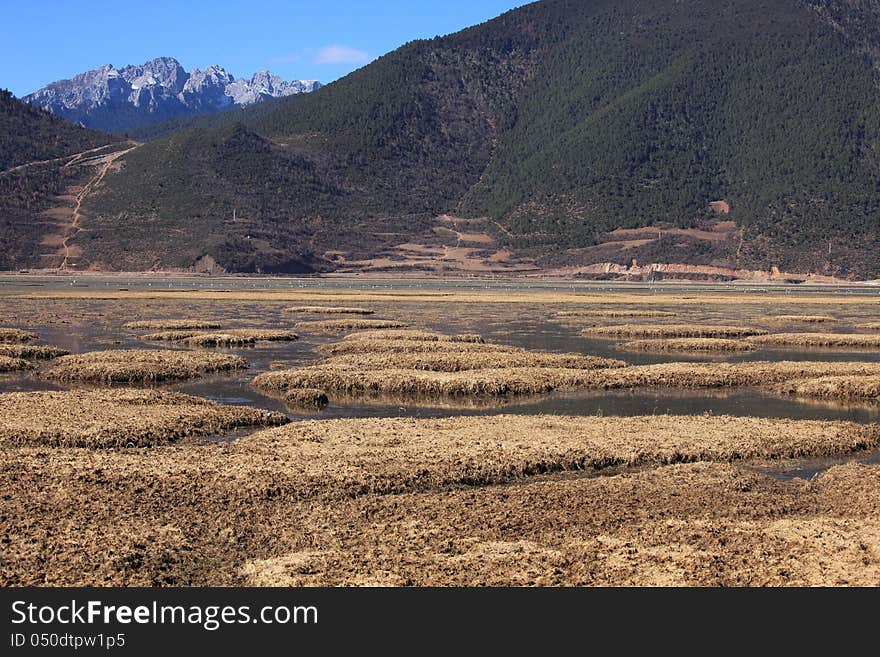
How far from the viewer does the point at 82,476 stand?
19859mm

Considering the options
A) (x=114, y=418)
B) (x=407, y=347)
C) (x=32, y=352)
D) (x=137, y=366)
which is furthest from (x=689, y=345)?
(x=114, y=418)

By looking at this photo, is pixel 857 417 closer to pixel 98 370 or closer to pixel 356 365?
pixel 356 365

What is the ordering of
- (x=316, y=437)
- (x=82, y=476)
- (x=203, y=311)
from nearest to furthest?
(x=82, y=476) → (x=316, y=437) → (x=203, y=311)

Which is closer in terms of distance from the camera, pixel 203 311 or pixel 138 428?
pixel 138 428

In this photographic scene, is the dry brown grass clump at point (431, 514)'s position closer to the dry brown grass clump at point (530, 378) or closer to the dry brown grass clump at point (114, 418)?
the dry brown grass clump at point (114, 418)

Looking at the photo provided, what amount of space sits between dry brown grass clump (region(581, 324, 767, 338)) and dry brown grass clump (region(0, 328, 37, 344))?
28872 millimetres

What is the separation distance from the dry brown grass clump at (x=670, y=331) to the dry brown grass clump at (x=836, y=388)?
2070 centimetres

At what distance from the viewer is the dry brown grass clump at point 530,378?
1364 inches

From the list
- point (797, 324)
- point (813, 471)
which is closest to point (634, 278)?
point (797, 324)

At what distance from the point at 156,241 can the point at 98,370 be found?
160 meters

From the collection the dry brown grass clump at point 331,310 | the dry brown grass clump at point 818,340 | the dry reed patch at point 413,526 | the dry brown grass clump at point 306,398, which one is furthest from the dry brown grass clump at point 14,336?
the dry brown grass clump at point 818,340

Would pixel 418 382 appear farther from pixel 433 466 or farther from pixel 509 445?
pixel 433 466

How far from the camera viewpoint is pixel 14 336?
164 ft

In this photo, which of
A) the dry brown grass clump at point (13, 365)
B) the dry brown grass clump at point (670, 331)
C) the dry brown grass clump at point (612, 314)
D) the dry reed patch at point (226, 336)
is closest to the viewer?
the dry brown grass clump at point (13, 365)
